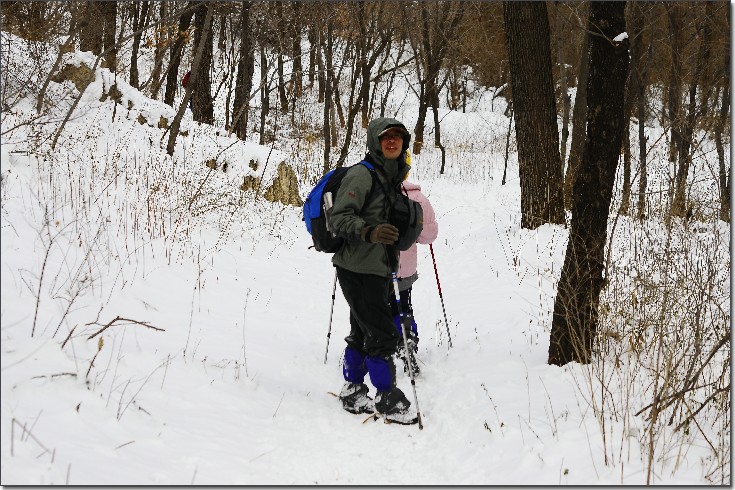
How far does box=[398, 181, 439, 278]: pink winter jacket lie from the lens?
4.96 metres

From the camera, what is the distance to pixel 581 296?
4.53 meters

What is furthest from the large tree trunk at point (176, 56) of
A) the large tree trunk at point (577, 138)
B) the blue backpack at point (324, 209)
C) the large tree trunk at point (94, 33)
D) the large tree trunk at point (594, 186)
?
the large tree trunk at point (594, 186)

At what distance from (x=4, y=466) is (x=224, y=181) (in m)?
8.12

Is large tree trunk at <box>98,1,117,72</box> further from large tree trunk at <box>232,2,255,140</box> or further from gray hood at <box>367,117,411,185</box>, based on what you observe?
gray hood at <box>367,117,411,185</box>

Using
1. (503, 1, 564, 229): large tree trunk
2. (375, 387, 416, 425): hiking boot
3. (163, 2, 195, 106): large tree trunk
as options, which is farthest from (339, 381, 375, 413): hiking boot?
(163, 2, 195, 106): large tree trunk

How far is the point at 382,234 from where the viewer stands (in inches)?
147

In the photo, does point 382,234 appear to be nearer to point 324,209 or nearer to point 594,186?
point 324,209

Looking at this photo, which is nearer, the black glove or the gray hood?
the black glove

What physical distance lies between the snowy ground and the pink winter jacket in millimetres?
898

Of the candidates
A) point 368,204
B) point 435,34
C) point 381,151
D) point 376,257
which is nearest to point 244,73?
point 435,34

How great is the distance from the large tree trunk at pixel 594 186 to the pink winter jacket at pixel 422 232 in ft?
3.73

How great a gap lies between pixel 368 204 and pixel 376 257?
1.20 feet

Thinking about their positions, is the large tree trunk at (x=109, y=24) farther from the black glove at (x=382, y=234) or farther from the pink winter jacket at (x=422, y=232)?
the black glove at (x=382, y=234)

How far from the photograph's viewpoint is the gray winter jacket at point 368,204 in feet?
12.5
